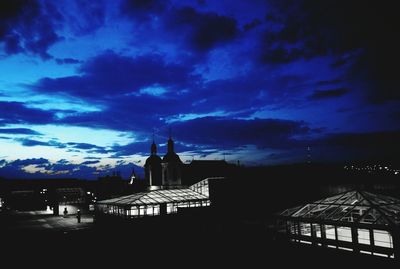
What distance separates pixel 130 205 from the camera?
114 feet

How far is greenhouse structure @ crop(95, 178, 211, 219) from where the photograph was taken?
35875 millimetres

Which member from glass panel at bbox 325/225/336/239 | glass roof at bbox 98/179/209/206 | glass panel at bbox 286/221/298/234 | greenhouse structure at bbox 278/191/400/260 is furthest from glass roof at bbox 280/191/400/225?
glass roof at bbox 98/179/209/206

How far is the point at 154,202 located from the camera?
37.5m

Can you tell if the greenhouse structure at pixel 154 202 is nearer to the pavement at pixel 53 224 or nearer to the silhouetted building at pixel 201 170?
the pavement at pixel 53 224

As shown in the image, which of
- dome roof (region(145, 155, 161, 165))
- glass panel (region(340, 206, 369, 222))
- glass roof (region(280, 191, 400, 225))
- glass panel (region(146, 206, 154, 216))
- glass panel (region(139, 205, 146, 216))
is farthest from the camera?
dome roof (region(145, 155, 161, 165))

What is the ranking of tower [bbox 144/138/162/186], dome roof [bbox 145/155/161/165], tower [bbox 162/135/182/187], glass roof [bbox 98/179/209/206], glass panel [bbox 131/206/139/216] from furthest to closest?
dome roof [bbox 145/155/161/165] → tower [bbox 144/138/162/186] → tower [bbox 162/135/182/187] → glass roof [bbox 98/179/209/206] → glass panel [bbox 131/206/139/216]

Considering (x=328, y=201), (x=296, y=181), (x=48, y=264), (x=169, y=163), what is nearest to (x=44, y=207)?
(x=169, y=163)

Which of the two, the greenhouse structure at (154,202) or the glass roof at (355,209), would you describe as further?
the greenhouse structure at (154,202)

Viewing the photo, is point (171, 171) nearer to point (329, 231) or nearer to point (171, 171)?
point (171, 171)

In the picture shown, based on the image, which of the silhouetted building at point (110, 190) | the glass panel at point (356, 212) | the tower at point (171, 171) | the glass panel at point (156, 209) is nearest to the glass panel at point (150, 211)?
the glass panel at point (156, 209)

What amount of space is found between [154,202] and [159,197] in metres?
2.55

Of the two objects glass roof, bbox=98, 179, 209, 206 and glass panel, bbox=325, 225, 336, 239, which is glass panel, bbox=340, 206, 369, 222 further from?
glass roof, bbox=98, 179, 209, 206

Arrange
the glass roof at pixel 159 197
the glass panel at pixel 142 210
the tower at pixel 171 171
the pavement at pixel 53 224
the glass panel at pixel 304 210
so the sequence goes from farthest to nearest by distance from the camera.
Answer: the tower at pixel 171 171, the glass roof at pixel 159 197, the glass panel at pixel 142 210, the pavement at pixel 53 224, the glass panel at pixel 304 210

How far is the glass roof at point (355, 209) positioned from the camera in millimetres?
15469
